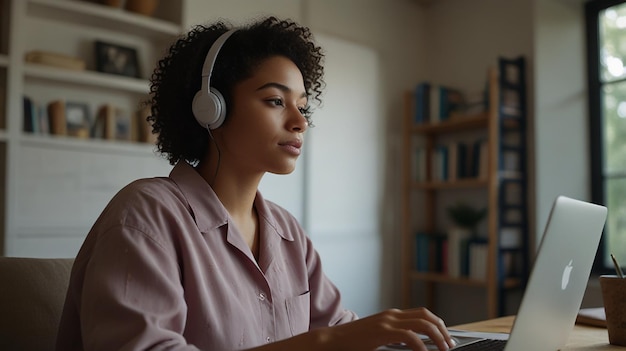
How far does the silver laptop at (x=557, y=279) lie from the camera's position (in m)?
0.77

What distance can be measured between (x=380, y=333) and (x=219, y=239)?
0.39m

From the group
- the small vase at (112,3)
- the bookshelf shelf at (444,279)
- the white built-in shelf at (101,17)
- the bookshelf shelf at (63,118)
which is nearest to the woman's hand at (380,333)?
the bookshelf shelf at (63,118)

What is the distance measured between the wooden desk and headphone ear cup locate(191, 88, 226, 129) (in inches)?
26.6

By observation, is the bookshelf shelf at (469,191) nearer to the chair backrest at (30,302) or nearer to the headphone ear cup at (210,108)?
the headphone ear cup at (210,108)

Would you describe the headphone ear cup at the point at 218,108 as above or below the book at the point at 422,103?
below

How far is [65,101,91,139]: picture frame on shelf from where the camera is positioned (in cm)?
269

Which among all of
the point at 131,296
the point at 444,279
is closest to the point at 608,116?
the point at 444,279

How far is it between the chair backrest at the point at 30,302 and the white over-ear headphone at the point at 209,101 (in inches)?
16.1

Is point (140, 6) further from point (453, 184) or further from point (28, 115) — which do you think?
point (453, 184)

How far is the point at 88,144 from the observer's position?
2.63 meters

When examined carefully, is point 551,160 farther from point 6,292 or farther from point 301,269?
point 6,292

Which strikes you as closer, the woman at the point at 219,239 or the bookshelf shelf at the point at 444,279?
the woman at the point at 219,239

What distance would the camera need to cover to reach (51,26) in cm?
273

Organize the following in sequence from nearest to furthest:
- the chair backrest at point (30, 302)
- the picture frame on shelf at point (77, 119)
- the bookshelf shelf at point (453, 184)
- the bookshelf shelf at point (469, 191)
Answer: the chair backrest at point (30, 302) → the picture frame on shelf at point (77, 119) → the bookshelf shelf at point (469, 191) → the bookshelf shelf at point (453, 184)
